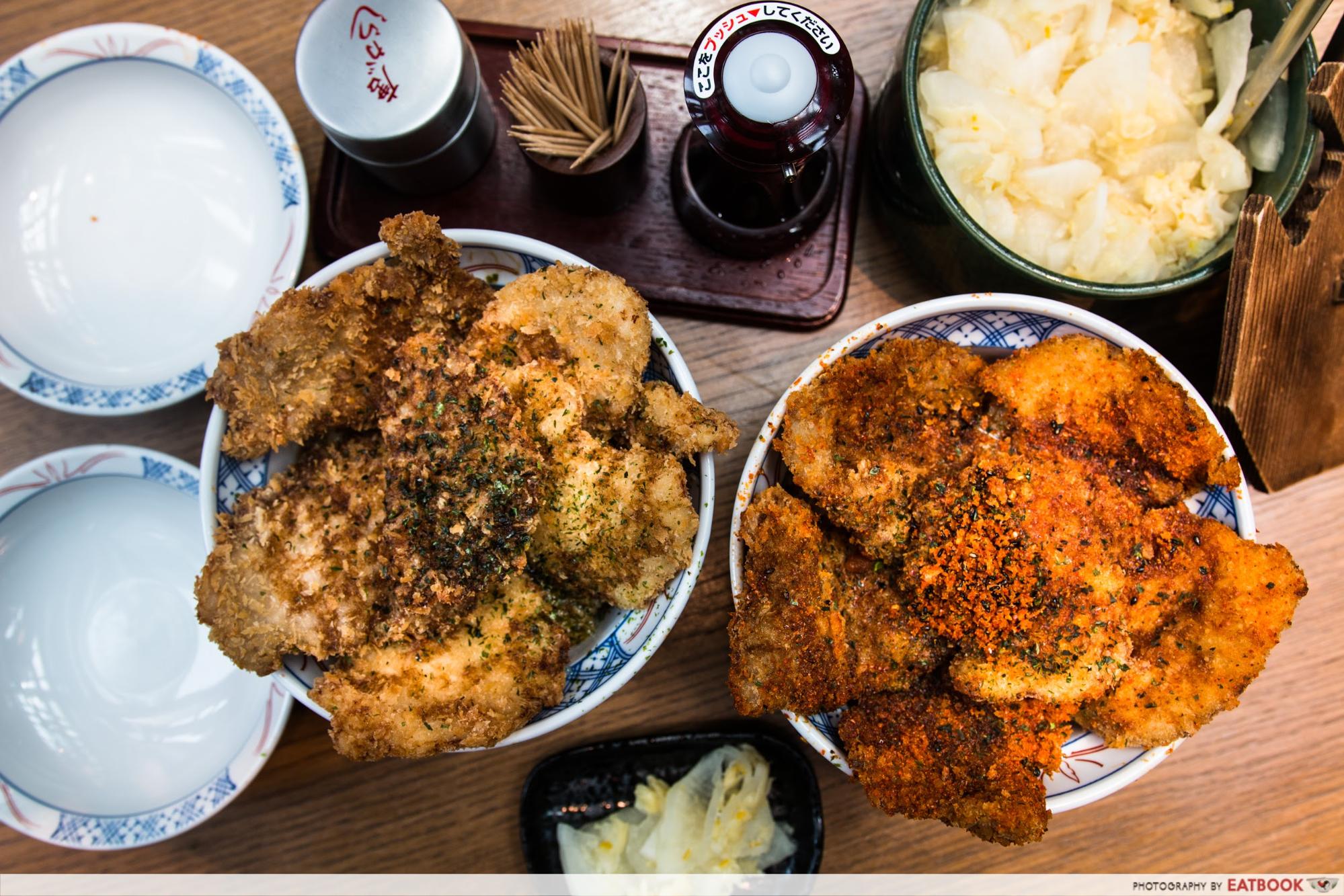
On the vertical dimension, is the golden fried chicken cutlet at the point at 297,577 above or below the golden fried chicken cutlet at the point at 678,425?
below

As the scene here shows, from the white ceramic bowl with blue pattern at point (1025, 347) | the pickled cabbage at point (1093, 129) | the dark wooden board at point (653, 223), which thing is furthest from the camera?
the dark wooden board at point (653, 223)

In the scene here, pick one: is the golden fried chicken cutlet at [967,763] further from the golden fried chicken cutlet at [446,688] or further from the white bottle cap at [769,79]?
the white bottle cap at [769,79]

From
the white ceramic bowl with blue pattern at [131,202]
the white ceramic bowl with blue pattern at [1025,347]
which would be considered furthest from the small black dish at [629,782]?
the white ceramic bowl with blue pattern at [131,202]

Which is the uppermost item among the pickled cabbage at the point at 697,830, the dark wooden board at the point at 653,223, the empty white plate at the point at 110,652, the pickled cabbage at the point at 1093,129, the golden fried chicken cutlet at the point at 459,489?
the pickled cabbage at the point at 1093,129

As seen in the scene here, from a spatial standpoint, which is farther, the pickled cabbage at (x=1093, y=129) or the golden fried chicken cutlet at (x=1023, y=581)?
the pickled cabbage at (x=1093, y=129)

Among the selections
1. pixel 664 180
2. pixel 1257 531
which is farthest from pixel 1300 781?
pixel 664 180

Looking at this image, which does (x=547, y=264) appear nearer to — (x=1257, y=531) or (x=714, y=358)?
(x=714, y=358)
